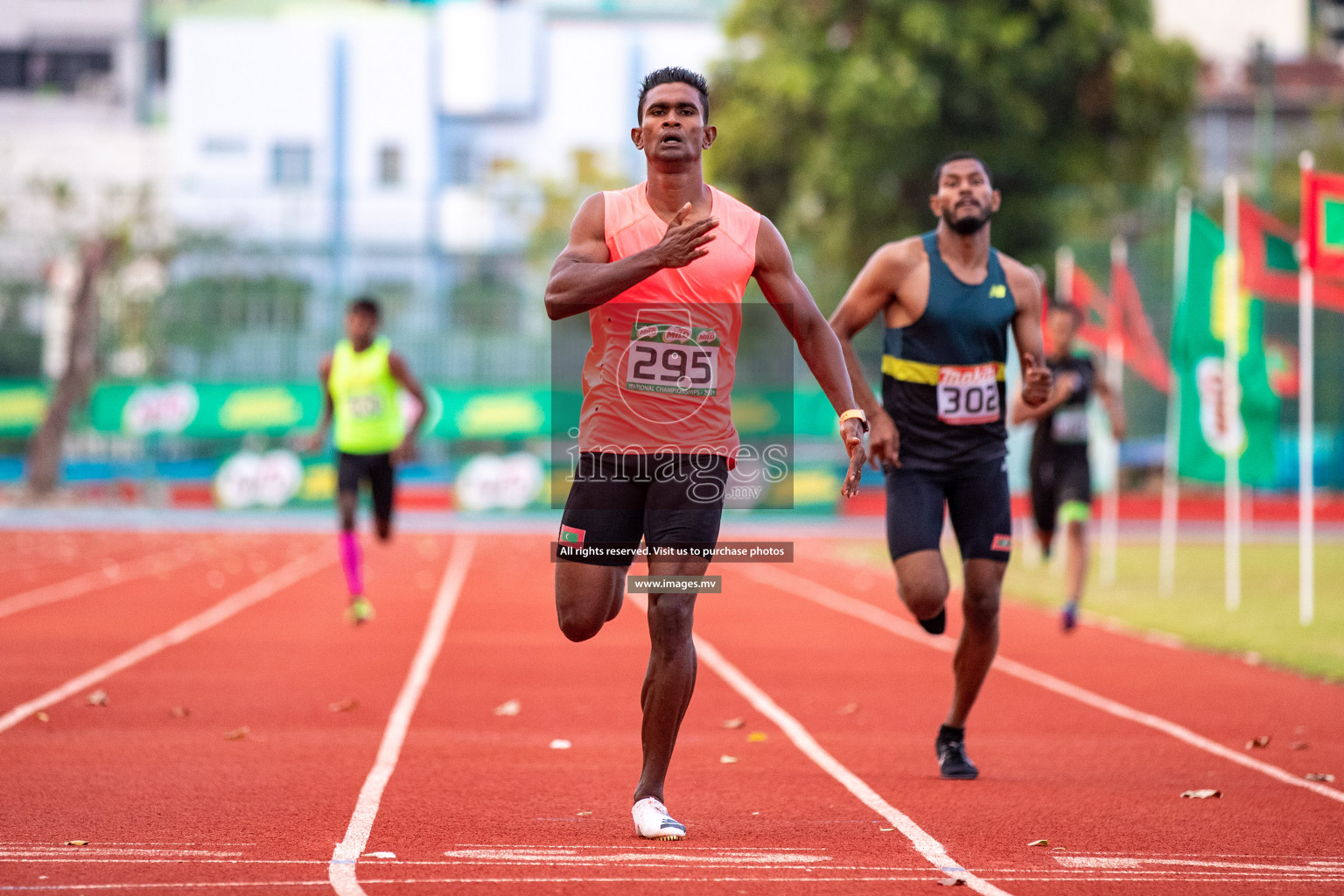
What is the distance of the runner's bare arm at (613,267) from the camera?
479cm

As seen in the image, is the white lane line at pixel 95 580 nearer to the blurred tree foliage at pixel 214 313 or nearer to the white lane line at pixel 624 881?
the blurred tree foliage at pixel 214 313

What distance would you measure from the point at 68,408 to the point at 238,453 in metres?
2.89

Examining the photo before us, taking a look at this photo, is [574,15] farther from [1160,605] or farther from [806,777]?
[806,777]

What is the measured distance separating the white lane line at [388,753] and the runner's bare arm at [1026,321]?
278 cm

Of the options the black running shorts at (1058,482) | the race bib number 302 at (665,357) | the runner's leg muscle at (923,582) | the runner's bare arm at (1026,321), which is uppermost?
the runner's bare arm at (1026,321)

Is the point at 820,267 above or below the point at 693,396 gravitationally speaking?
above

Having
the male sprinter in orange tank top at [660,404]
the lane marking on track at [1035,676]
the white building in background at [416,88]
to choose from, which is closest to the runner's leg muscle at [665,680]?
the male sprinter in orange tank top at [660,404]

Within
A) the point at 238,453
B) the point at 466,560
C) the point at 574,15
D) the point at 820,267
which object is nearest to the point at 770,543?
the point at 466,560

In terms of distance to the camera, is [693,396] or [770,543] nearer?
[693,396]

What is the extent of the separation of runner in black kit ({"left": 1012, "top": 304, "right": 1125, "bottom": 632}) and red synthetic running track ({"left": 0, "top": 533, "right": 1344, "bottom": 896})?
73 cm

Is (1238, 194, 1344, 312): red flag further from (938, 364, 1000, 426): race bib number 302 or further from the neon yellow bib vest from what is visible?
(938, 364, 1000, 426): race bib number 302

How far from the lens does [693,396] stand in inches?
205

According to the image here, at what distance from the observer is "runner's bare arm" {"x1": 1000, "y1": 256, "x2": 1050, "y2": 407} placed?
6605 mm

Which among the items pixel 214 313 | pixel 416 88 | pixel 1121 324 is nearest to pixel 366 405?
pixel 1121 324
